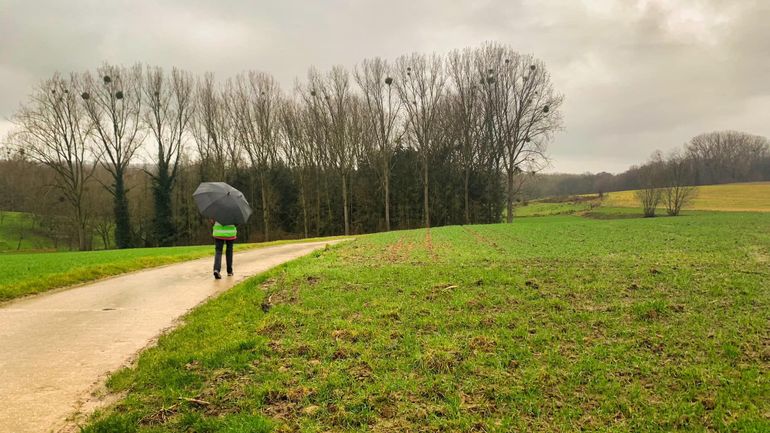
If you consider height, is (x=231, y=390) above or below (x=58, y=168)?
below

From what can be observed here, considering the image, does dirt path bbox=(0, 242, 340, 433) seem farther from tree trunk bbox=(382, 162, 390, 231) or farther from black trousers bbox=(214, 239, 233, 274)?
tree trunk bbox=(382, 162, 390, 231)

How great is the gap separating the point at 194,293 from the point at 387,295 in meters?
4.74

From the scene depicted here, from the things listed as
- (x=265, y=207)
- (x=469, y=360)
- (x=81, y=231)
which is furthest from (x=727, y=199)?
(x=81, y=231)

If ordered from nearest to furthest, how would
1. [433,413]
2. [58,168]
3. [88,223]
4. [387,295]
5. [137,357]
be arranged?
[433,413], [137,357], [387,295], [58,168], [88,223]

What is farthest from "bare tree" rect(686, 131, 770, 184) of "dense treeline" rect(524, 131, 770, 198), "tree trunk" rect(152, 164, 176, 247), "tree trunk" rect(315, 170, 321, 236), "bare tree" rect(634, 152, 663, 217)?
"tree trunk" rect(152, 164, 176, 247)

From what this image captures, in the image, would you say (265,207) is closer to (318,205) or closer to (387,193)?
(318,205)

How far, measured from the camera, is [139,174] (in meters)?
57.7

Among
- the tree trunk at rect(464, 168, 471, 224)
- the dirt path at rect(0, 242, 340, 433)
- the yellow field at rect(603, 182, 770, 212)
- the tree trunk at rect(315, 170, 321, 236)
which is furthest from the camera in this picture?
the yellow field at rect(603, 182, 770, 212)

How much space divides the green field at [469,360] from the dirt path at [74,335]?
48 centimetres

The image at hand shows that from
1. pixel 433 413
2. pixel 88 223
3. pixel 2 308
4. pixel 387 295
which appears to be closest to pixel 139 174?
pixel 88 223

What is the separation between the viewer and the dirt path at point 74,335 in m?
4.29

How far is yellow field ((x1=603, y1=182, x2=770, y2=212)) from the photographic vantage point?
54.4 m

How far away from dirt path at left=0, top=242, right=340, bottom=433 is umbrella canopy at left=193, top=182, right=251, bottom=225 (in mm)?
1761

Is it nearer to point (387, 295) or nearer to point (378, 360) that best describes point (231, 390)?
point (378, 360)
